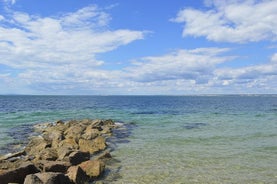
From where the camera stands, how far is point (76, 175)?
13227 millimetres

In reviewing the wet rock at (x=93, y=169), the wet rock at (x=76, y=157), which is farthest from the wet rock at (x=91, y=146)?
the wet rock at (x=93, y=169)

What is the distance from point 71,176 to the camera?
13.2 m

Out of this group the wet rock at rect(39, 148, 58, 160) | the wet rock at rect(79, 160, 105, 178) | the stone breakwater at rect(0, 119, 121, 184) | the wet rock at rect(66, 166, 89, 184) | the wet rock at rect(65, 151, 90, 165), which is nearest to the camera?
the stone breakwater at rect(0, 119, 121, 184)

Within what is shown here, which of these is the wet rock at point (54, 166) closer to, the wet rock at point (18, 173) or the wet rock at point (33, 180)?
the wet rock at point (18, 173)

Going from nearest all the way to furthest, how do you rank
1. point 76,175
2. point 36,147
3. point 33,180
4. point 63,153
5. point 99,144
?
point 33,180 < point 76,175 < point 63,153 < point 36,147 < point 99,144

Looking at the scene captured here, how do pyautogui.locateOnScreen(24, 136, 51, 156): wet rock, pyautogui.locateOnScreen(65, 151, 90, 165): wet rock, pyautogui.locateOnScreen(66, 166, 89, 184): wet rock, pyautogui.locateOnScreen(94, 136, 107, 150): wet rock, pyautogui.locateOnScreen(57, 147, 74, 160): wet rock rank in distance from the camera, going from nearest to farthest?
pyautogui.locateOnScreen(66, 166, 89, 184): wet rock, pyautogui.locateOnScreen(65, 151, 90, 165): wet rock, pyautogui.locateOnScreen(57, 147, 74, 160): wet rock, pyautogui.locateOnScreen(24, 136, 51, 156): wet rock, pyautogui.locateOnScreen(94, 136, 107, 150): wet rock

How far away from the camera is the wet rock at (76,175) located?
1315 cm

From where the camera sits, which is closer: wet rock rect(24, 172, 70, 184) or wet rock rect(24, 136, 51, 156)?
wet rock rect(24, 172, 70, 184)

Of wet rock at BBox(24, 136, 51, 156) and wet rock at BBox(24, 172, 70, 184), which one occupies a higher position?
wet rock at BBox(24, 172, 70, 184)

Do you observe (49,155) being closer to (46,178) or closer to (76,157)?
(76,157)

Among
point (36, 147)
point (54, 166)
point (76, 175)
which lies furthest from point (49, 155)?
point (76, 175)

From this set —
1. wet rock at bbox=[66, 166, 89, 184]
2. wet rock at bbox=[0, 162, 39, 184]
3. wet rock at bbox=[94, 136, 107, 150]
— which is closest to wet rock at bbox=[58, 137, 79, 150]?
wet rock at bbox=[94, 136, 107, 150]

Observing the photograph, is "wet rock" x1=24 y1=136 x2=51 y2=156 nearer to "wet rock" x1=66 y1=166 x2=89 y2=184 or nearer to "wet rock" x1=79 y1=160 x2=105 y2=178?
"wet rock" x1=79 y1=160 x2=105 y2=178

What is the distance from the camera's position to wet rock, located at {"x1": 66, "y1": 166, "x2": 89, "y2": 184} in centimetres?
1315
